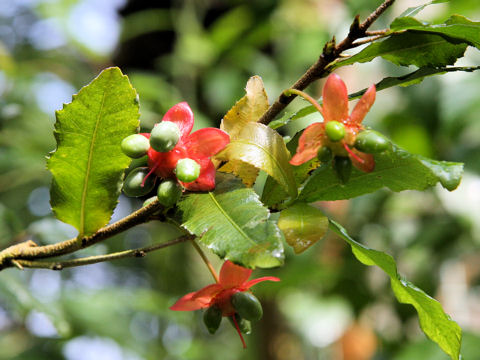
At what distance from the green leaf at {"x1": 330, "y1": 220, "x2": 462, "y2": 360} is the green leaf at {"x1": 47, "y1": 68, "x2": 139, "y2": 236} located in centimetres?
19

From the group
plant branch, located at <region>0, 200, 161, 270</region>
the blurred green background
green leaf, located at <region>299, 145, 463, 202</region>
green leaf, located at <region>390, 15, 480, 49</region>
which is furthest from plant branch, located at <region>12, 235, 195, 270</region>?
the blurred green background

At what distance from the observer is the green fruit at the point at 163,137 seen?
407 millimetres

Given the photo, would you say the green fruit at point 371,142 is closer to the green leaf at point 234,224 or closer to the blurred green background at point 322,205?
the green leaf at point 234,224

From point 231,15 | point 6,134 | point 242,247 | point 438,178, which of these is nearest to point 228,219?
point 242,247

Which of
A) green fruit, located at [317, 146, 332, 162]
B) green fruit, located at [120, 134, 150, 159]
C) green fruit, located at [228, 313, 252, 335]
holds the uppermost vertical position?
green fruit, located at [120, 134, 150, 159]

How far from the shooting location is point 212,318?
480 millimetres

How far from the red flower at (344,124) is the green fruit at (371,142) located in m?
0.01

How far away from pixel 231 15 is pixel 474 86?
89 cm

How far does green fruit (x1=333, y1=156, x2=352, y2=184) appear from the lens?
1.36ft

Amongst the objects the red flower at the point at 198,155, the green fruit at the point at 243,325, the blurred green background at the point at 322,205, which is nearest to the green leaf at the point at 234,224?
the red flower at the point at 198,155

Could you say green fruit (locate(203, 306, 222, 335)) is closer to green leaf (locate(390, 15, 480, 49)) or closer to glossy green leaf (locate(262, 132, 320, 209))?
glossy green leaf (locate(262, 132, 320, 209))

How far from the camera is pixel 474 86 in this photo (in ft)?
4.61

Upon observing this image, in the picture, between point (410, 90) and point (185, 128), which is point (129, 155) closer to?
point (185, 128)

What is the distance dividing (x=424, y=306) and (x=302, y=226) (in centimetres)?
13
